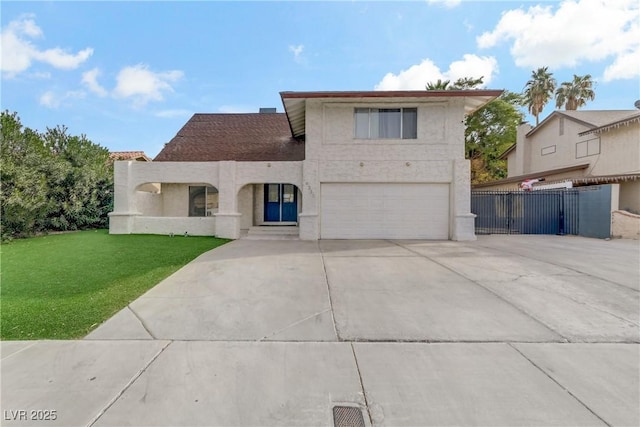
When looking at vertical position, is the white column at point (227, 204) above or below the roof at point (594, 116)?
below

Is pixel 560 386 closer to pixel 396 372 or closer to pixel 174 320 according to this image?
pixel 396 372

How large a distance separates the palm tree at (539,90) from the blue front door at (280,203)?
117 ft

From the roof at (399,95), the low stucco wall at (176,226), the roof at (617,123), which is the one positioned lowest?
the low stucco wall at (176,226)

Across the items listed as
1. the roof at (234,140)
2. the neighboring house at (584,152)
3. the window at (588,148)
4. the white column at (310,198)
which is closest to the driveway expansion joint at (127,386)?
the white column at (310,198)

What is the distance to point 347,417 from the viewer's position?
2354 millimetres

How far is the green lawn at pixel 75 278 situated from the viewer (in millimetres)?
3986

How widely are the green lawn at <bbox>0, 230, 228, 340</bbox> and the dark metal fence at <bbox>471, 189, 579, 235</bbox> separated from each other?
13.6 m

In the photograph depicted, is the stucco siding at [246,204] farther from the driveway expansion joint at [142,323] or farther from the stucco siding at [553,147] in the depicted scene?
the stucco siding at [553,147]

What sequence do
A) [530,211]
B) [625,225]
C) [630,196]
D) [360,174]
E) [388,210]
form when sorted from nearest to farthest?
[360,174] < [388,210] < [625,225] < [530,211] < [630,196]

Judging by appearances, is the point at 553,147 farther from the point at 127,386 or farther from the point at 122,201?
the point at 122,201

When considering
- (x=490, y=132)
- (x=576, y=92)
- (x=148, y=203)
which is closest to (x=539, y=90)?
(x=576, y=92)

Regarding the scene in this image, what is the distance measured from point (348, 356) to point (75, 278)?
595 centimetres

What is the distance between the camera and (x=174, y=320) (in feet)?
13.7

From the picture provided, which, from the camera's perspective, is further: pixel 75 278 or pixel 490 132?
pixel 490 132
